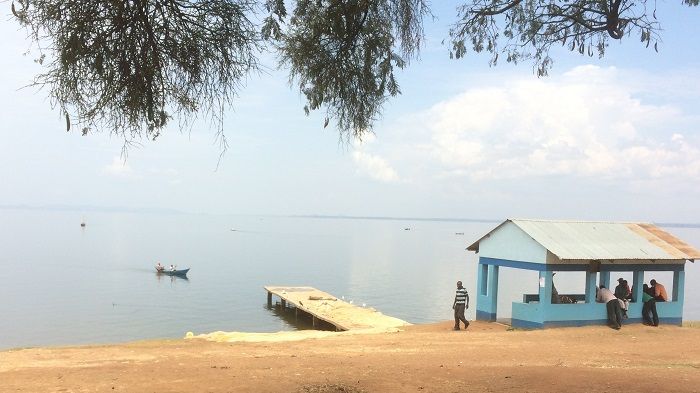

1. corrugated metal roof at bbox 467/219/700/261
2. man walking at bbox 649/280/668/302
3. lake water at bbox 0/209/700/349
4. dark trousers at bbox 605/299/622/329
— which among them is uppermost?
corrugated metal roof at bbox 467/219/700/261

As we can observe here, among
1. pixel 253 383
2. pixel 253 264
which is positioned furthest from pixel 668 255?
pixel 253 264

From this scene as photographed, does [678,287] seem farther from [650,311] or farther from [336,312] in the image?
[336,312]

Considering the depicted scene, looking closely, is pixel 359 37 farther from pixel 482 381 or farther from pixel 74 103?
→ pixel 482 381

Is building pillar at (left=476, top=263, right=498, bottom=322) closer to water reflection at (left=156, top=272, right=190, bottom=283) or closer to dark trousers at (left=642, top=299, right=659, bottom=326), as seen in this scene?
dark trousers at (left=642, top=299, right=659, bottom=326)

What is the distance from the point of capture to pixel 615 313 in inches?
774

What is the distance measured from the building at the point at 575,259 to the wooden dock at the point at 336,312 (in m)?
5.95

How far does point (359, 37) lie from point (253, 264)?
76280mm

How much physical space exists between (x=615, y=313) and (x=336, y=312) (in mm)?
16152

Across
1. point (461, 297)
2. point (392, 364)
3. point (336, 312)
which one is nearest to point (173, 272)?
point (336, 312)

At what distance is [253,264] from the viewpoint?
82.5 m

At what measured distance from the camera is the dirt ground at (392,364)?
10602 millimetres

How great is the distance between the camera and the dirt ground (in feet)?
34.8

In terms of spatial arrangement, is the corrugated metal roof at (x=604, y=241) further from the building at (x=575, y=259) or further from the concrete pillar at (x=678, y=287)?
the concrete pillar at (x=678, y=287)

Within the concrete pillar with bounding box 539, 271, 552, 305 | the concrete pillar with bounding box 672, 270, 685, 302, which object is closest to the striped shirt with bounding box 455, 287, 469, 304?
the concrete pillar with bounding box 539, 271, 552, 305
